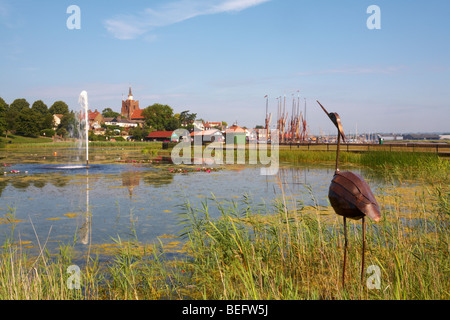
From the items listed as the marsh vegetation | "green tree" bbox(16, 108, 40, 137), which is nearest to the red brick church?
"green tree" bbox(16, 108, 40, 137)

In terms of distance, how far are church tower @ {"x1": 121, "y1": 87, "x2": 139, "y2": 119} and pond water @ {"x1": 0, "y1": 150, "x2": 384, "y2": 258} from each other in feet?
544

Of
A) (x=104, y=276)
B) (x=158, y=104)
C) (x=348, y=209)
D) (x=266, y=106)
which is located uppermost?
(x=158, y=104)

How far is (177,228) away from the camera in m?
8.52

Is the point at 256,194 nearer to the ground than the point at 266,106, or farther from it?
nearer to the ground

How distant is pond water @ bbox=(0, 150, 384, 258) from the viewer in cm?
814

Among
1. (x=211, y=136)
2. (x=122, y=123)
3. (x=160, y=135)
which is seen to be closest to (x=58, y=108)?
(x=122, y=123)

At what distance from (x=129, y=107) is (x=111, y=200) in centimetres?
17640

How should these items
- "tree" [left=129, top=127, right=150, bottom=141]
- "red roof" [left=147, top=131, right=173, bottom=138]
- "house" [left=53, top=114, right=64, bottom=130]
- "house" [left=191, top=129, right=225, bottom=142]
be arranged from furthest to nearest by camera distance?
"tree" [left=129, top=127, right=150, bottom=141]
"house" [left=53, top=114, right=64, bottom=130]
"red roof" [left=147, top=131, right=173, bottom=138]
"house" [left=191, top=129, right=225, bottom=142]

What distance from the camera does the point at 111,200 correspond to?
12.2m

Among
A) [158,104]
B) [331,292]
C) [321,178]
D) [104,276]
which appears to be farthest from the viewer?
[158,104]

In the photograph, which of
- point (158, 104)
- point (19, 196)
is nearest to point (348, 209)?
point (19, 196)

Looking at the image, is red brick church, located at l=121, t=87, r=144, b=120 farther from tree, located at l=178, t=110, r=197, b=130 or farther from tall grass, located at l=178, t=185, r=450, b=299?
tall grass, located at l=178, t=185, r=450, b=299
